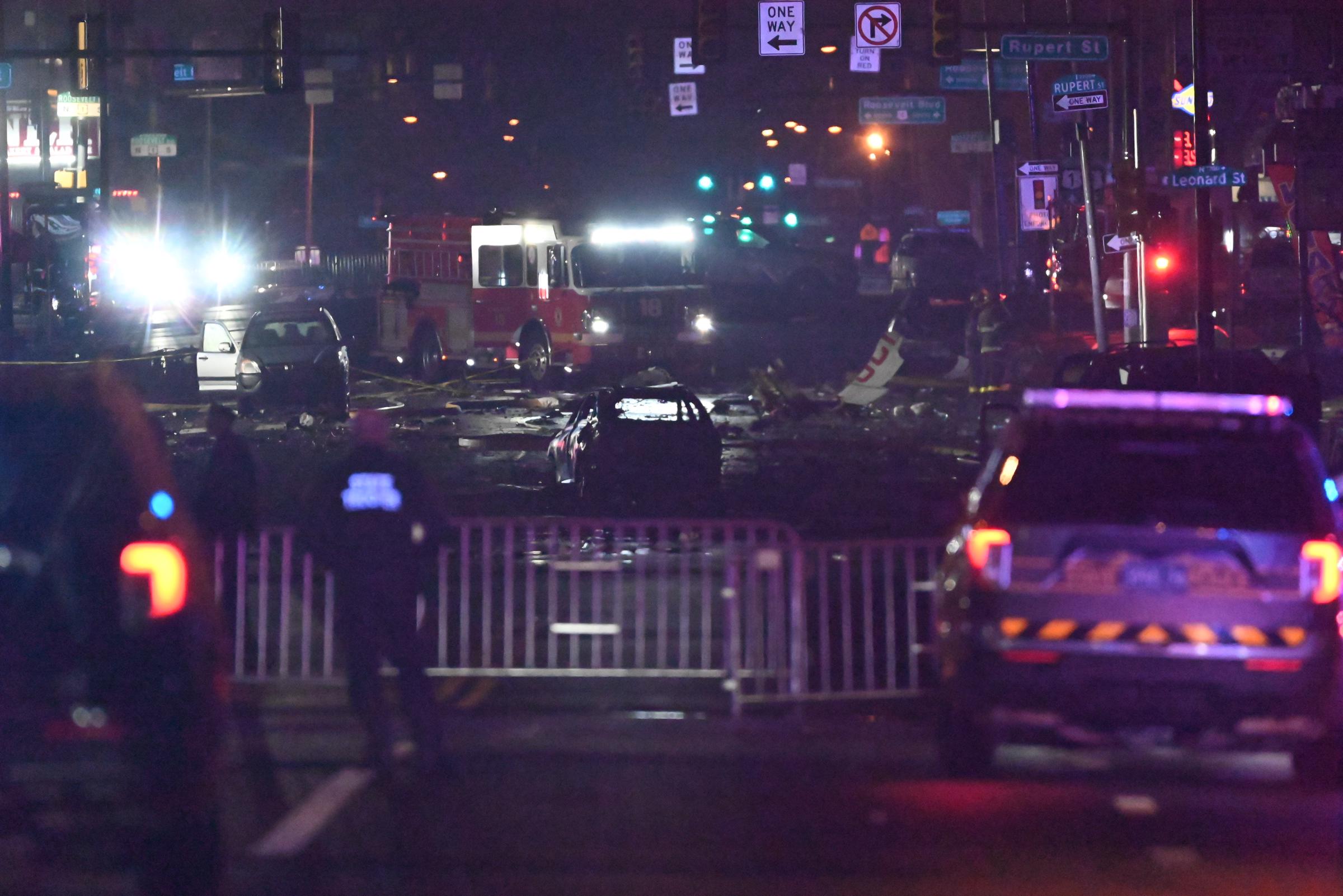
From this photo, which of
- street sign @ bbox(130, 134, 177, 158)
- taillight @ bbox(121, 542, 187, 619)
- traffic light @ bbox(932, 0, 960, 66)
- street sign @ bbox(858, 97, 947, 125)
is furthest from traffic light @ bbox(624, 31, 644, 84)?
taillight @ bbox(121, 542, 187, 619)

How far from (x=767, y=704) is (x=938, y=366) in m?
25.3

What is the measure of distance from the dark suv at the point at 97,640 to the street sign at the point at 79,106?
3607cm

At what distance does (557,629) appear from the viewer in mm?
10312

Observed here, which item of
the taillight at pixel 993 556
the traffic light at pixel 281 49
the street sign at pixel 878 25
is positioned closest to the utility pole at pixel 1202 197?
the street sign at pixel 878 25

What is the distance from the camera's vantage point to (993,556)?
7730 millimetres

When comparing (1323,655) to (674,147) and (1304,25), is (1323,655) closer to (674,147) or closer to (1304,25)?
(1304,25)

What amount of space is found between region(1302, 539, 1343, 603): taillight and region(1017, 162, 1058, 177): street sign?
2405 centimetres

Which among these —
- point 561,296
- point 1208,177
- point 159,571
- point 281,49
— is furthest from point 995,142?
point 159,571

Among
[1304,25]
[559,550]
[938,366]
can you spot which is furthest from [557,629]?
[1304,25]

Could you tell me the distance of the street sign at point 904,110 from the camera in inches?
1565

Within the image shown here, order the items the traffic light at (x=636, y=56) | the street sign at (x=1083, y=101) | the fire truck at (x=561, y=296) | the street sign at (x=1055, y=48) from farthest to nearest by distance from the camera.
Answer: the traffic light at (x=636, y=56), the fire truck at (x=561, y=296), the street sign at (x=1055, y=48), the street sign at (x=1083, y=101)

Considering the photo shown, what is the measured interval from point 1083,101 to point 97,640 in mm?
22659

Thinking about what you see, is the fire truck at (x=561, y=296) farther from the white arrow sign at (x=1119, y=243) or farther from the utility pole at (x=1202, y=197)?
the utility pole at (x=1202, y=197)

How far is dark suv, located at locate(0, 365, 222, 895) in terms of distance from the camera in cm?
532
